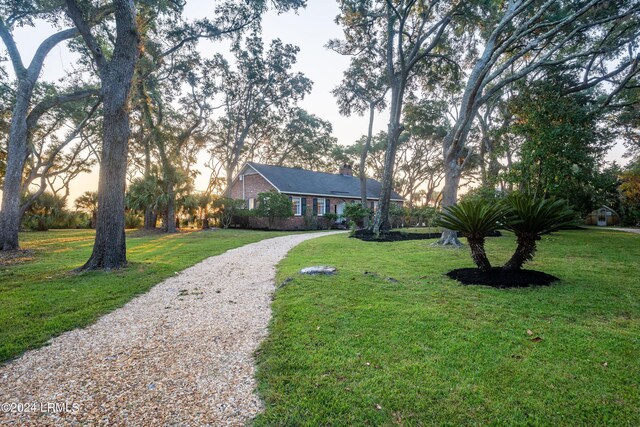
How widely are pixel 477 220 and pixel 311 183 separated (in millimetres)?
22574

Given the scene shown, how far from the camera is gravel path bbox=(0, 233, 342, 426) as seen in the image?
213cm

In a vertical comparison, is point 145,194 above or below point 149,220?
above

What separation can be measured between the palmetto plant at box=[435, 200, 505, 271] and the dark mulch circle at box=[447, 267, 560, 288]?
0.20 metres

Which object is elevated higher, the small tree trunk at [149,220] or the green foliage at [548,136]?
the green foliage at [548,136]

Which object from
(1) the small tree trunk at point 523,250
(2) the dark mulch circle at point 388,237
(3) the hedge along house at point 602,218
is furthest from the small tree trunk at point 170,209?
(3) the hedge along house at point 602,218

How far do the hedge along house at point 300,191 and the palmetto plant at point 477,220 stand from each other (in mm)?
18244

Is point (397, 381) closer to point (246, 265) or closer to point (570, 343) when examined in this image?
point (570, 343)

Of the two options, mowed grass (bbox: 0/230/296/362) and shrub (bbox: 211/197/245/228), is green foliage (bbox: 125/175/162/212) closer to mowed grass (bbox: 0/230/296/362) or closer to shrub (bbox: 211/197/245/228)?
shrub (bbox: 211/197/245/228)

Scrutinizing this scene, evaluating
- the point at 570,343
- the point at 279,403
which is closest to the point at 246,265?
the point at 279,403

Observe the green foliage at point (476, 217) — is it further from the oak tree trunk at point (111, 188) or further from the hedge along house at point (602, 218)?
the hedge along house at point (602, 218)

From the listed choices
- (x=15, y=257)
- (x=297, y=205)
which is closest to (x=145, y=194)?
(x=15, y=257)

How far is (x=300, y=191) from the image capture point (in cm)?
2523

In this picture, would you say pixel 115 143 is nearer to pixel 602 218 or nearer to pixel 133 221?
pixel 133 221

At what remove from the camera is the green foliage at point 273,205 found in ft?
70.5
